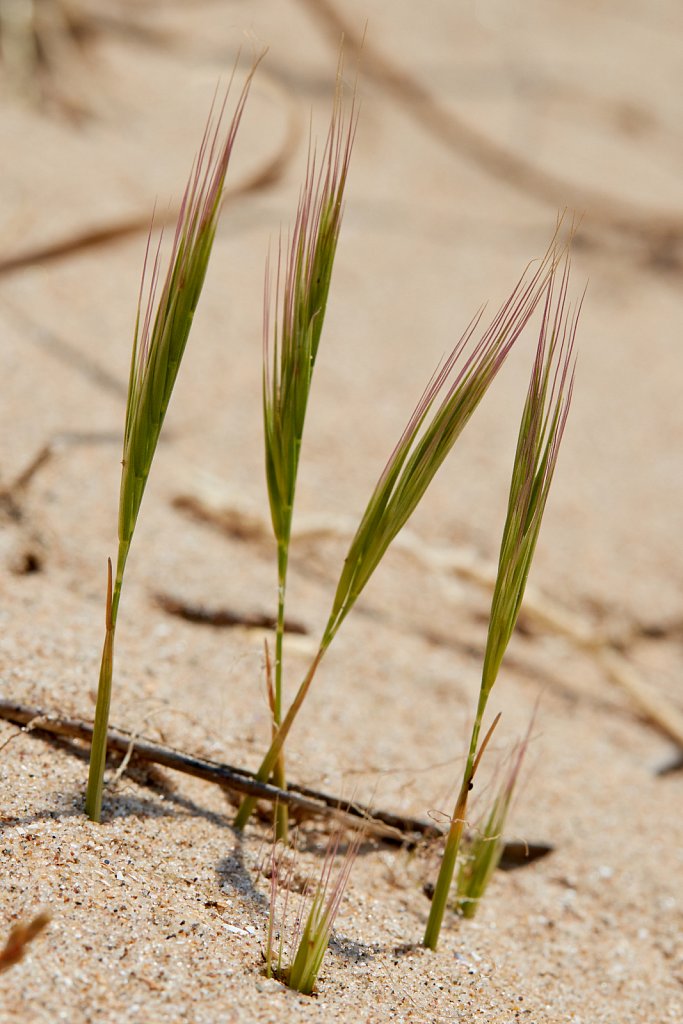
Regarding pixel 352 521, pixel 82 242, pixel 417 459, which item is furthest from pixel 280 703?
pixel 82 242

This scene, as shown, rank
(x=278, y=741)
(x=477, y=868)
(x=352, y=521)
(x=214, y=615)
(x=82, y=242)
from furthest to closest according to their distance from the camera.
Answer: (x=82, y=242) < (x=352, y=521) < (x=214, y=615) < (x=477, y=868) < (x=278, y=741)

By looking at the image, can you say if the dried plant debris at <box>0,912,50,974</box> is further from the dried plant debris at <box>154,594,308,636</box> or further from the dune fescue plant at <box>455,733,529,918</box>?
the dried plant debris at <box>154,594,308,636</box>

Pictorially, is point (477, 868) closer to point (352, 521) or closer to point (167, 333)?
point (167, 333)

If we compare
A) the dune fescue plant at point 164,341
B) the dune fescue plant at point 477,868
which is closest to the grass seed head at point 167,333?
the dune fescue plant at point 164,341

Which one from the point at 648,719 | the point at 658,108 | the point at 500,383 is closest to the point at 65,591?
the point at 648,719

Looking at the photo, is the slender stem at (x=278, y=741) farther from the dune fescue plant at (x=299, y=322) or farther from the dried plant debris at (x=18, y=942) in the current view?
the dried plant debris at (x=18, y=942)

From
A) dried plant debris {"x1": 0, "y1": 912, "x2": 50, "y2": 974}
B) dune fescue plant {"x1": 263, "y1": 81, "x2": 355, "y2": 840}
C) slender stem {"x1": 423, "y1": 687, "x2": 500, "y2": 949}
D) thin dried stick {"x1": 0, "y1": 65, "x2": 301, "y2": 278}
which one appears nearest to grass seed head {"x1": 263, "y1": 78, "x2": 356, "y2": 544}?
dune fescue plant {"x1": 263, "y1": 81, "x2": 355, "y2": 840}
